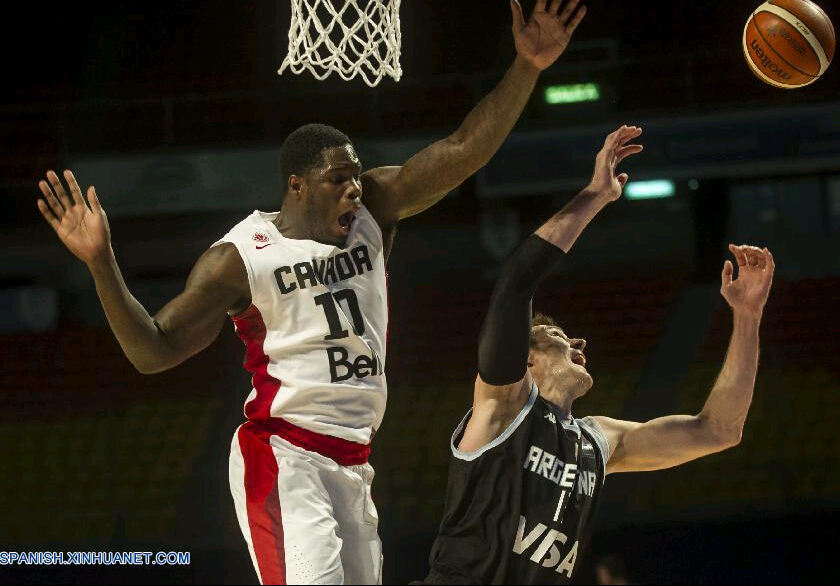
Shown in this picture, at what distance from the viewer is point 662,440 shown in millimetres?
4195

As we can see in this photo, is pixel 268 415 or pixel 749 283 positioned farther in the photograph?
pixel 749 283

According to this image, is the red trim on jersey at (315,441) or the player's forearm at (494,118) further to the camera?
the player's forearm at (494,118)

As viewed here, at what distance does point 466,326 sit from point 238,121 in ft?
9.16

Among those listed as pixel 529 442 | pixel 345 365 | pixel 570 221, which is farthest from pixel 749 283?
pixel 345 365

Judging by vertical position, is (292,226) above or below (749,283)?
above

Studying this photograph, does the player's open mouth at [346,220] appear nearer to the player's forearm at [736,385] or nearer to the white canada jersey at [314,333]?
the white canada jersey at [314,333]

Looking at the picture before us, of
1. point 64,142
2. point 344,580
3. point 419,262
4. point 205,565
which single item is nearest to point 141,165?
point 64,142

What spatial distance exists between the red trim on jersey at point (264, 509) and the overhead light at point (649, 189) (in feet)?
24.7

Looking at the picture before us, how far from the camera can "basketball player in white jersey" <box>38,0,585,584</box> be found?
337 centimetres

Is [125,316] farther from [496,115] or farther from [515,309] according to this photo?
[496,115]

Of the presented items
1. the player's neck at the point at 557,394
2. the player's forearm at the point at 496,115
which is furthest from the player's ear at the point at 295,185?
the player's neck at the point at 557,394

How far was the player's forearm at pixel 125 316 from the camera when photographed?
3312 mm

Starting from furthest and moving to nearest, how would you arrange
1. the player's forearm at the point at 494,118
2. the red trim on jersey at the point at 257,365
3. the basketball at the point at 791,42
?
the basketball at the point at 791,42, the player's forearm at the point at 494,118, the red trim on jersey at the point at 257,365

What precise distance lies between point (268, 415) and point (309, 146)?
2.83 ft
